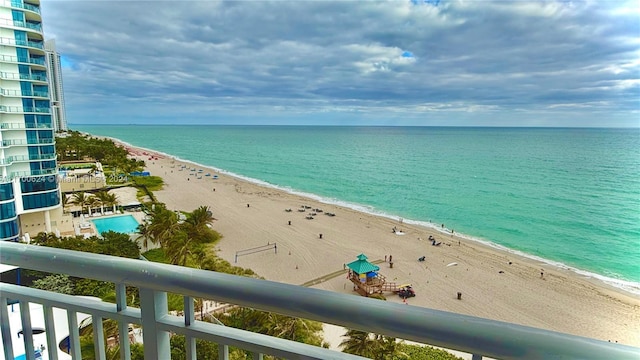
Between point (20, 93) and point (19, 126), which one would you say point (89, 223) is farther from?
point (20, 93)

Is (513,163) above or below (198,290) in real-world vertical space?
below

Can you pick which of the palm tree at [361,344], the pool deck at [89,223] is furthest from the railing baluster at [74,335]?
the pool deck at [89,223]

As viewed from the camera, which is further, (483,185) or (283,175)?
(283,175)

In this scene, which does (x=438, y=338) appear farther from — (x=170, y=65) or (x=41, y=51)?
(x=170, y=65)

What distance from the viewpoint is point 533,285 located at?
51.2 feet

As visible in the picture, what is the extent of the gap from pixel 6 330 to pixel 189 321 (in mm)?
883

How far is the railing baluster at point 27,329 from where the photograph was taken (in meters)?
1.24

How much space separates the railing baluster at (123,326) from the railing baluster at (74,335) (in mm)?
183

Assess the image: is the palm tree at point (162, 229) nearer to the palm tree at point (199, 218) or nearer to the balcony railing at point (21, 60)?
the palm tree at point (199, 218)

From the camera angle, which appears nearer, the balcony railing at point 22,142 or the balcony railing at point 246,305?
the balcony railing at point 246,305

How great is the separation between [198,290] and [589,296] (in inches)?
737

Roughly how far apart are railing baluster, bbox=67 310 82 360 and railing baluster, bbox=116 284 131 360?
183 millimetres

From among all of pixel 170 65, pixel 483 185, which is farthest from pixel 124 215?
pixel 170 65

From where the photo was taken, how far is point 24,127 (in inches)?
613
